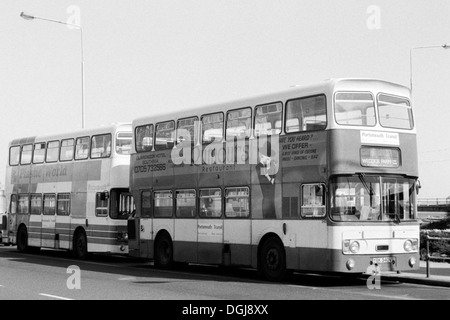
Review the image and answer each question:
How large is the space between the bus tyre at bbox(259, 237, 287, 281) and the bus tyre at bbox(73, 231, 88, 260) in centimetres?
1031

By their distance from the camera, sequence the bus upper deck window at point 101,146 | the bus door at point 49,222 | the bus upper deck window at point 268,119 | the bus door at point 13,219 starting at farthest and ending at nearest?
1. the bus door at point 13,219
2. the bus door at point 49,222
3. the bus upper deck window at point 101,146
4. the bus upper deck window at point 268,119

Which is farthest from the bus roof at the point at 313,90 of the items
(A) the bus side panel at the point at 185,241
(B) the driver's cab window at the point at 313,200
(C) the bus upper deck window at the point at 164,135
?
(A) the bus side panel at the point at 185,241

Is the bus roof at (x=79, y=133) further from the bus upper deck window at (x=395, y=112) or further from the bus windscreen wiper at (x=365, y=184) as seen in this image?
the bus windscreen wiper at (x=365, y=184)

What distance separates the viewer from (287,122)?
61.2 feet

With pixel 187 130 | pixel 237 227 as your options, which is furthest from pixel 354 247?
pixel 187 130

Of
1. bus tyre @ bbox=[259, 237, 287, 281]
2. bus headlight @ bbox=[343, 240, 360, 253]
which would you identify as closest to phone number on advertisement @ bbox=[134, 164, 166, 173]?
bus tyre @ bbox=[259, 237, 287, 281]

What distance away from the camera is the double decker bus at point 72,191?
2673cm

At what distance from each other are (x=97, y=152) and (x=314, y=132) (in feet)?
38.0

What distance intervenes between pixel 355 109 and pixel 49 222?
53.5ft

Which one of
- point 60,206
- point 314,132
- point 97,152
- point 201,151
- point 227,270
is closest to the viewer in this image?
point 314,132

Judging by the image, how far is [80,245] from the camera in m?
28.5
